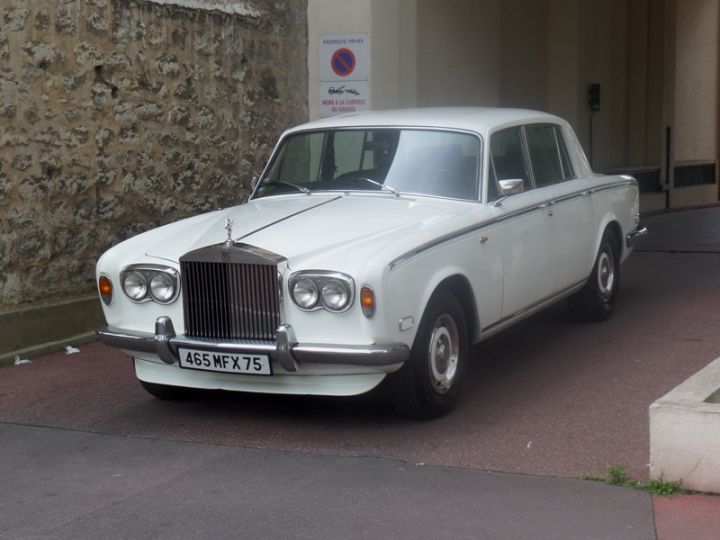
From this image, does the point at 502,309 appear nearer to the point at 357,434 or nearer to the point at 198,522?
the point at 357,434

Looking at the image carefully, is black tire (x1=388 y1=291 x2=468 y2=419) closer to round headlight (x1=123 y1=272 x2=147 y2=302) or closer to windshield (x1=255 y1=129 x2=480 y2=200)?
windshield (x1=255 y1=129 x2=480 y2=200)

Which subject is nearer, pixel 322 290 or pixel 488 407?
pixel 322 290

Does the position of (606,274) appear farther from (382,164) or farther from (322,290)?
(322,290)

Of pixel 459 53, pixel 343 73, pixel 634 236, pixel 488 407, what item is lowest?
pixel 488 407

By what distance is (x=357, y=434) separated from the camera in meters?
6.40

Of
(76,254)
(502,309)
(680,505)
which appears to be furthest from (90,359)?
(680,505)

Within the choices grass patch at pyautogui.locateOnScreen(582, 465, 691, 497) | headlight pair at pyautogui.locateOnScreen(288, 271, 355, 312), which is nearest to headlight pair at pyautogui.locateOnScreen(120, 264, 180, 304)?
headlight pair at pyautogui.locateOnScreen(288, 271, 355, 312)

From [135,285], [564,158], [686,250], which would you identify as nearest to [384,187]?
[135,285]

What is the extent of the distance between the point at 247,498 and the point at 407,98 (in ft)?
26.7

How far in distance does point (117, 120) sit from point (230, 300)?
3858 mm

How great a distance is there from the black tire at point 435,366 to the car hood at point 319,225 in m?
0.50

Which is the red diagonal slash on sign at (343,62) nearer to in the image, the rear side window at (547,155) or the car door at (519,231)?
the rear side window at (547,155)

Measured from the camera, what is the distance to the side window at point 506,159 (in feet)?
24.7

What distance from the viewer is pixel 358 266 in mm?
6016
